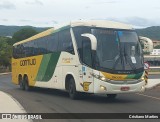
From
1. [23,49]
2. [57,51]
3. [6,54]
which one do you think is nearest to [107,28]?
[57,51]

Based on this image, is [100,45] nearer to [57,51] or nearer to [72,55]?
[72,55]

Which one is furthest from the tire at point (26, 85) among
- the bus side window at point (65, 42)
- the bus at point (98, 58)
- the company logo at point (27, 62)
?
the bus side window at point (65, 42)

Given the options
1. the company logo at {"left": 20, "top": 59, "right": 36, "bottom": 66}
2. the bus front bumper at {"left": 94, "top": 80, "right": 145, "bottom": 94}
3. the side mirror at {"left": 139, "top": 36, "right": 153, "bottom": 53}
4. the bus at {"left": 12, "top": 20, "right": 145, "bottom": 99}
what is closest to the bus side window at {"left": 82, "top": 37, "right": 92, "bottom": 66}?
the bus at {"left": 12, "top": 20, "right": 145, "bottom": 99}

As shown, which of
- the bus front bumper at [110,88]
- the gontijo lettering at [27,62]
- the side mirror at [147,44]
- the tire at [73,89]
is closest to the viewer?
the bus front bumper at [110,88]

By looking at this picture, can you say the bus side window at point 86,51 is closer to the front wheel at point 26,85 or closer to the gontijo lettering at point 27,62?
the gontijo lettering at point 27,62

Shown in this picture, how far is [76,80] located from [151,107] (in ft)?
14.0

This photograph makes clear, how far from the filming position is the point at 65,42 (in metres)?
20.4

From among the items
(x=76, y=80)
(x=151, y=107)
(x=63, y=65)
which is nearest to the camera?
(x=151, y=107)

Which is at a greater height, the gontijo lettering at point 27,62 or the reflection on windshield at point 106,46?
the reflection on windshield at point 106,46

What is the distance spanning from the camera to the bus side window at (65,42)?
64.6ft

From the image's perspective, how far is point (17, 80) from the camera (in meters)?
A: 30.3

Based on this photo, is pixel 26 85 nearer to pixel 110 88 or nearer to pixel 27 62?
pixel 27 62

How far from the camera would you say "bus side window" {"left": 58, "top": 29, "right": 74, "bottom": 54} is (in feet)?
64.6

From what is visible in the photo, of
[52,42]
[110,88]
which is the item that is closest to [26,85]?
[52,42]
